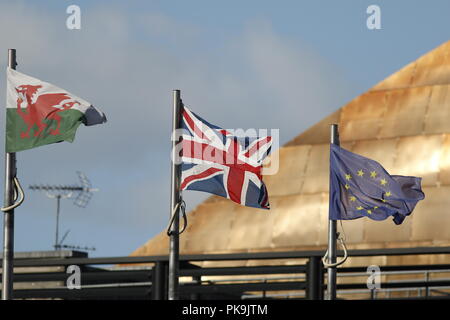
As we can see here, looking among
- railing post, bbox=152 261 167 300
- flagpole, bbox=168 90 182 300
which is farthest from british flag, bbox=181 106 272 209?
railing post, bbox=152 261 167 300

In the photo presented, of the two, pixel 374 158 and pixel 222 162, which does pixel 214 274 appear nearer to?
pixel 222 162

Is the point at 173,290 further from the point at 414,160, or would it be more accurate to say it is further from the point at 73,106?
the point at 414,160

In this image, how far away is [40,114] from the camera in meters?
37.2

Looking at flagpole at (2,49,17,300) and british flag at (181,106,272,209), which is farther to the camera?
british flag at (181,106,272,209)

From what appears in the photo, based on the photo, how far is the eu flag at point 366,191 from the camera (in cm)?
4075

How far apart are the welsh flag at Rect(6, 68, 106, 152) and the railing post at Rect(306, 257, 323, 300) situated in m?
9.45

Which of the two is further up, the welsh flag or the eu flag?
the welsh flag

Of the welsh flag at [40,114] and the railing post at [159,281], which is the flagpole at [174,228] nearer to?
the welsh flag at [40,114]

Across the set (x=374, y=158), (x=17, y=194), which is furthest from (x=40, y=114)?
(x=374, y=158)

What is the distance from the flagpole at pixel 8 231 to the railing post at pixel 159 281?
27.4ft

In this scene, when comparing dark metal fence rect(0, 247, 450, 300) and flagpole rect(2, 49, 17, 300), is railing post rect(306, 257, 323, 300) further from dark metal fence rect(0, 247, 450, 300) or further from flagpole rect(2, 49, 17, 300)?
flagpole rect(2, 49, 17, 300)

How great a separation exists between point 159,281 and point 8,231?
895 centimetres

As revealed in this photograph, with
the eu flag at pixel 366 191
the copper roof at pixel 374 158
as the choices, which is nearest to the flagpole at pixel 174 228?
the eu flag at pixel 366 191

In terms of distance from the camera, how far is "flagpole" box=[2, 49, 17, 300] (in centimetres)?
3625
